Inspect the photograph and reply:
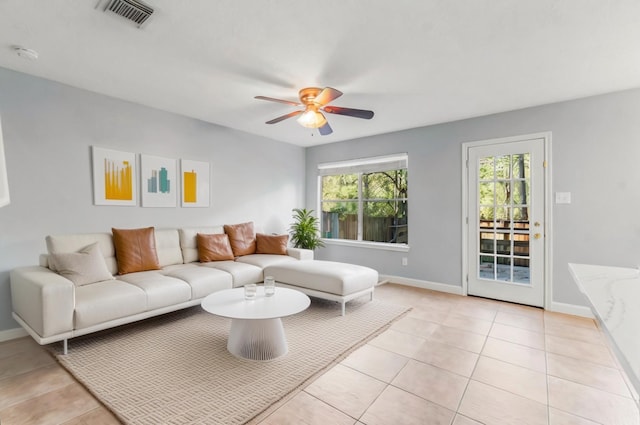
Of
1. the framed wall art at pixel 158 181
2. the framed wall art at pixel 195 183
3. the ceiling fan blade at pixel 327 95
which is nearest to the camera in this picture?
the ceiling fan blade at pixel 327 95

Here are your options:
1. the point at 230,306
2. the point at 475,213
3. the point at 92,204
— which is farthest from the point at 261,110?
the point at 475,213

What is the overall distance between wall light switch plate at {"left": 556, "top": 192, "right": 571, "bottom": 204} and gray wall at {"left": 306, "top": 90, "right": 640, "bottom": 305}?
4 centimetres

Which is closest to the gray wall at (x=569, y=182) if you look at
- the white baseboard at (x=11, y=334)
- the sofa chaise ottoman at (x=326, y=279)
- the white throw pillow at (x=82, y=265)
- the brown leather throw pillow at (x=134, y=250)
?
the sofa chaise ottoman at (x=326, y=279)

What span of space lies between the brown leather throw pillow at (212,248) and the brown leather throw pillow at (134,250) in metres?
0.58

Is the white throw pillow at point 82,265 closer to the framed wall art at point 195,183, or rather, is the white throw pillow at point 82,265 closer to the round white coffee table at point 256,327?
the round white coffee table at point 256,327

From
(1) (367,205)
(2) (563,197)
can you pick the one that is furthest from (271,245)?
(2) (563,197)

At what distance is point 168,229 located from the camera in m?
4.06

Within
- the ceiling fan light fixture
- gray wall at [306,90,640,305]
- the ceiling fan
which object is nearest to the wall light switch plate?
gray wall at [306,90,640,305]

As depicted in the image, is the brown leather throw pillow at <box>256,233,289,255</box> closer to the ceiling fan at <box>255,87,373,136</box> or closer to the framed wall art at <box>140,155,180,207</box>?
the framed wall art at <box>140,155,180,207</box>

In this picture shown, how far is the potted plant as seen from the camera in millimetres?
5488

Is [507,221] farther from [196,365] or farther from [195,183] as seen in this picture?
[195,183]

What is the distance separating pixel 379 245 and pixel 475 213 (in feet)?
5.04

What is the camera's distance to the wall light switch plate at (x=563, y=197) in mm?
3574

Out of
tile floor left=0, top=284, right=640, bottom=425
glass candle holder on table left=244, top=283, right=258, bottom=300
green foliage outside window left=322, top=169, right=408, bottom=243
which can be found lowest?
tile floor left=0, top=284, right=640, bottom=425
